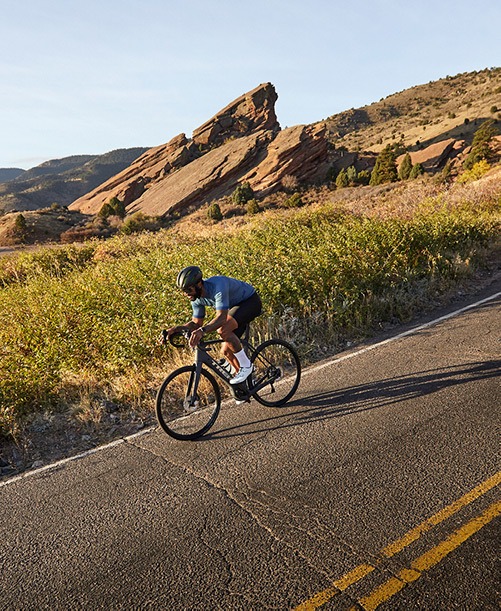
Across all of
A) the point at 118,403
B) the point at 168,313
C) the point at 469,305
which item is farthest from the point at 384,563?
the point at 469,305

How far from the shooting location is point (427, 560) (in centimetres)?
288

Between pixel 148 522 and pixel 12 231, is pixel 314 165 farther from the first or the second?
pixel 148 522

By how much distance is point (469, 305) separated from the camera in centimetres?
870

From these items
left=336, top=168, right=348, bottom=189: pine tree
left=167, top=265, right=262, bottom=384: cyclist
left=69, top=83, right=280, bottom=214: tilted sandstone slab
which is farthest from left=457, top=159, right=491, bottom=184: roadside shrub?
left=167, top=265, right=262, bottom=384: cyclist

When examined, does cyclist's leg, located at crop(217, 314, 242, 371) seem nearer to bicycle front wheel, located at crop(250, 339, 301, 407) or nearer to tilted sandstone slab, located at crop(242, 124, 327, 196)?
bicycle front wheel, located at crop(250, 339, 301, 407)

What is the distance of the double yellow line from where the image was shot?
8.73ft

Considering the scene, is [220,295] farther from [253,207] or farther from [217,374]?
[253,207]

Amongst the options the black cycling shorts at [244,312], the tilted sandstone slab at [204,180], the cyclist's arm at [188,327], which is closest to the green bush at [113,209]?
the tilted sandstone slab at [204,180]

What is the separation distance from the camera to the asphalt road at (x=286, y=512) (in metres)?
2.83

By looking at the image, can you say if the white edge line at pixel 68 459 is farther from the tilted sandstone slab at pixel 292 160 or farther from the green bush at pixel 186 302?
the tilted sandstone slab at pixel 292 160

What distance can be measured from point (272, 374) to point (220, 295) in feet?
4.99

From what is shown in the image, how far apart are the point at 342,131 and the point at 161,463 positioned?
111123 mm

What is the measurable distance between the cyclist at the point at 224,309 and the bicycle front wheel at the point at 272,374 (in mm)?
351

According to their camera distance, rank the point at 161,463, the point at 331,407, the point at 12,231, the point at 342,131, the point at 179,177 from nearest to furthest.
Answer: the point at 161,463 < the point at 331,407 < the point at 12,231 < the point at 179,177 < the point at 342,131
